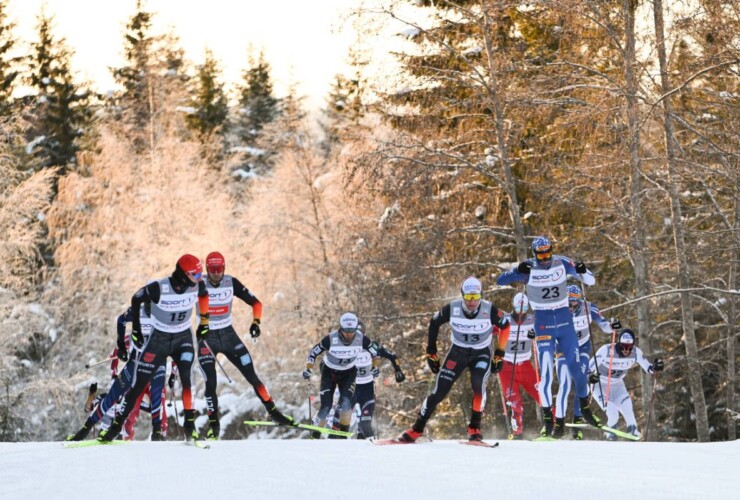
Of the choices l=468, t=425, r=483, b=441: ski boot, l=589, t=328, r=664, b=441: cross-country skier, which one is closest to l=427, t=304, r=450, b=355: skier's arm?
l=468, t=425, r=483, b=441: ski boot

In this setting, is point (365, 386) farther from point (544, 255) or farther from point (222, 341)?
point (544, 255)

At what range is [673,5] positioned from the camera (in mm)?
17312

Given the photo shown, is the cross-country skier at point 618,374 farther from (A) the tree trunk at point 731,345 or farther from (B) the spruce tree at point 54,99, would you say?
(B) the spruce tree at point 54,99

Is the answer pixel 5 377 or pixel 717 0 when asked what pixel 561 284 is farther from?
pixel 5 377

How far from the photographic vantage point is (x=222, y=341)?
39.7ft

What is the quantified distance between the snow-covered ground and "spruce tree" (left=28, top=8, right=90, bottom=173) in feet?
96.3

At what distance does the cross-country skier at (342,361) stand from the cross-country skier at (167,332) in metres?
3.69

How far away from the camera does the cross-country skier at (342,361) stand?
Result: 14.0 m

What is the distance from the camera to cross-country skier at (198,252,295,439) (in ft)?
39.0

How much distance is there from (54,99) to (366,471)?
33178 mm

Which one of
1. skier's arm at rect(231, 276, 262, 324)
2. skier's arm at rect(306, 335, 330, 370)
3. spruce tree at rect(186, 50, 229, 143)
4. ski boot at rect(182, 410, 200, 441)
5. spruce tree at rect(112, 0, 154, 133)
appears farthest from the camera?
spruce tree at rect(186, 50, 229, 143)

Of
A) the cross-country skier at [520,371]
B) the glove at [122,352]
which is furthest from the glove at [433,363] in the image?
the cross-country skier at [520,371]

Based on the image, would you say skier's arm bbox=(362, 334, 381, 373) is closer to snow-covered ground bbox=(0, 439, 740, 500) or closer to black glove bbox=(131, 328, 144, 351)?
snow-covered ground bbox=(0, 439, 740, 500)

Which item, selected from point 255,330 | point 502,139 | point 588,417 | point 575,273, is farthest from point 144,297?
point 502,139
